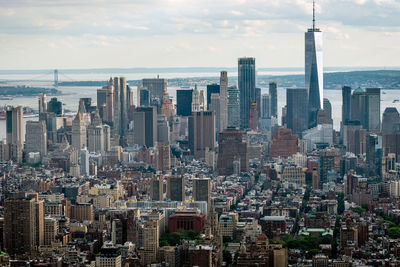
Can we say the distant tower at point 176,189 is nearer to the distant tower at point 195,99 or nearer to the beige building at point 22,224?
the beige building at point 22,224

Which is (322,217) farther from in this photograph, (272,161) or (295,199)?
(272,161)

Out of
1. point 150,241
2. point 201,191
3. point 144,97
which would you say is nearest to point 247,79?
point 144,97

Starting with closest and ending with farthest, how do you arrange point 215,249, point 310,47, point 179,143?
point 215,249 → point 179,143 → point 310,47

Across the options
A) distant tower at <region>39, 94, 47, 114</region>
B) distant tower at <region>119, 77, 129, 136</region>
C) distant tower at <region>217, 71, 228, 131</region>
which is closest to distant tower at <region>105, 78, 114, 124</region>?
distant tower at <region>119, 77, 129, 136</region>

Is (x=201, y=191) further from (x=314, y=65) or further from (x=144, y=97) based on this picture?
(x=314, y=65)

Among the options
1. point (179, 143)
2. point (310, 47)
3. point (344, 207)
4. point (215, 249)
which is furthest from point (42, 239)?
point (310, 47)

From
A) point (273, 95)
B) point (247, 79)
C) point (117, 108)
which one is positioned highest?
point (247, 79)

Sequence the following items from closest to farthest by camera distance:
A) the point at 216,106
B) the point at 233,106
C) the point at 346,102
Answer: the point at 346,102 → the point at 216,106 → the point at 233,106

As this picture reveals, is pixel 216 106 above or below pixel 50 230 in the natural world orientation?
above
